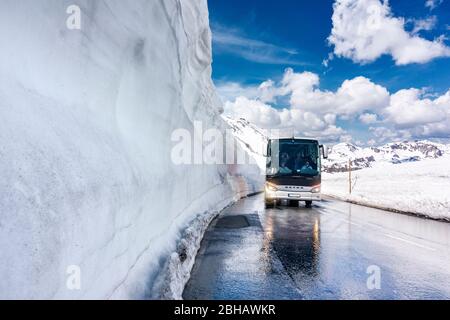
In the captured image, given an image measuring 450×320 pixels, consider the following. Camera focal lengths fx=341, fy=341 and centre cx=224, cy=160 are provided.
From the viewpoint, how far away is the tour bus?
54.3ft

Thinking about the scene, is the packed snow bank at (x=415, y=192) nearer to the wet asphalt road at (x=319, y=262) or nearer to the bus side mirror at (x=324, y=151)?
the wet asphalt road at (x=319, y=262)

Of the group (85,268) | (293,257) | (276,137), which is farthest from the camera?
(276,137)

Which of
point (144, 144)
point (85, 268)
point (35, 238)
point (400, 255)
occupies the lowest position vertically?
point (400, 255)

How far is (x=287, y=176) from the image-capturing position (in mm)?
16672

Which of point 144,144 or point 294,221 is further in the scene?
point 294,221

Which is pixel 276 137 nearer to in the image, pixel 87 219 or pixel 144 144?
pixel 144 144

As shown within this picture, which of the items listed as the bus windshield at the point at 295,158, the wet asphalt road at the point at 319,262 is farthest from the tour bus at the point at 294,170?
the wet asphalt road at the point at 319,262

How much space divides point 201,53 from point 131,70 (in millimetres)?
10378

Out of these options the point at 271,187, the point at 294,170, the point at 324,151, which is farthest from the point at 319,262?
the point at 324,151

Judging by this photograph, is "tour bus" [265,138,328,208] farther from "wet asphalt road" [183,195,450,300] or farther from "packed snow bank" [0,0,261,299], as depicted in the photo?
"packed snow bank" [0,0,261,299]

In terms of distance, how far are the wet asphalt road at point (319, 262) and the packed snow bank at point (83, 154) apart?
107 centimetres

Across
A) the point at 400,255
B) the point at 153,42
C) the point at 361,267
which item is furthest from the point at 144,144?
the point at 400,255

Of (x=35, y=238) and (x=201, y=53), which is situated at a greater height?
(x=201, y=53)

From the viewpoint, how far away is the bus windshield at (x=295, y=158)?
16766mm
